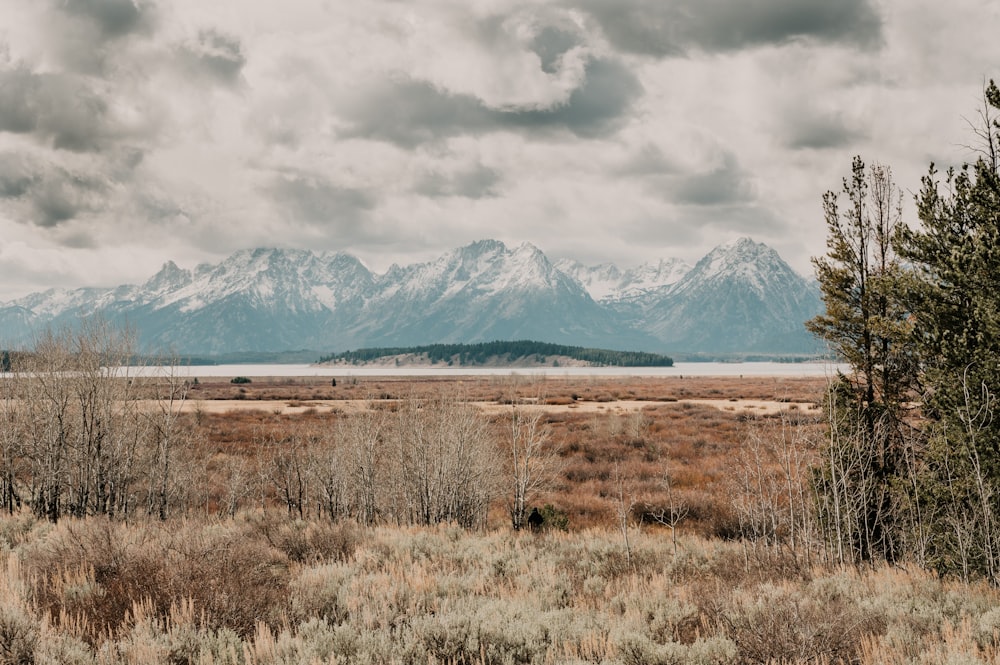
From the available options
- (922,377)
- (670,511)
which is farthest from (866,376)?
(670,511)

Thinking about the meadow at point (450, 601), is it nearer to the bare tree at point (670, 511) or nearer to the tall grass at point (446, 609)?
the tall grass at point (446, 609)

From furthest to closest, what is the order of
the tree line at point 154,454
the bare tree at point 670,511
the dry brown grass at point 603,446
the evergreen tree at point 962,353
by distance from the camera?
the dry brown grass at point 603,446 → the tree line at point 154,454 → the bare tree at point 670,511 → the evergreen tree at point 962,353

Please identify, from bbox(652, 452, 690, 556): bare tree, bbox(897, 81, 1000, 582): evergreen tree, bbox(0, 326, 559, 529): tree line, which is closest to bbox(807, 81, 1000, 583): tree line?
bbox(897, 81, 1000, 582): evergreen tree

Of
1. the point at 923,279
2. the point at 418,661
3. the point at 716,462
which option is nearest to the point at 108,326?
the point at 418,661

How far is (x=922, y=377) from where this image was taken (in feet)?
35.8

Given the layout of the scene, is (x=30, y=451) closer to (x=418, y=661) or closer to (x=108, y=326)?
(x=108, y=326)

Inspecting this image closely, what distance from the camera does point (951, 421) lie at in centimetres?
933

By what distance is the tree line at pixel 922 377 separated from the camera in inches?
351

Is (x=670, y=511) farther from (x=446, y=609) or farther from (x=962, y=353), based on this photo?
(x=446, y=609)

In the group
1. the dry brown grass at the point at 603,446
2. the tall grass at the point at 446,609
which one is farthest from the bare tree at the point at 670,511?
the tall grass at the point at 446,609

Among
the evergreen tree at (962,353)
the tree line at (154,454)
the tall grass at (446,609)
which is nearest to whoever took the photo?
the tall grass at (446,609)

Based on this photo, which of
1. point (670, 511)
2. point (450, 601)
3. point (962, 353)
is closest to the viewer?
point (450, 601)

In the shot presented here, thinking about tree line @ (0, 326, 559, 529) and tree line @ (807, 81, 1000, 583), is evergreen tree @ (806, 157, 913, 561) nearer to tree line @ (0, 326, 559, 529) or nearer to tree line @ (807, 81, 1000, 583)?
tree line @ (807, 81, 1000, 583)

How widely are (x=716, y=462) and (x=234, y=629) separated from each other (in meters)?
26.1
